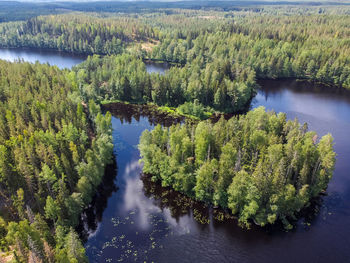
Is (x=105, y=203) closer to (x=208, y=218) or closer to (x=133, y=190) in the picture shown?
(x=133, y=190)

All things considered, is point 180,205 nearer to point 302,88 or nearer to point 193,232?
point 193,232

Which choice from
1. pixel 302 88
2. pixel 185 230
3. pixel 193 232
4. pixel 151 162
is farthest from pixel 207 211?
pixel 302 88

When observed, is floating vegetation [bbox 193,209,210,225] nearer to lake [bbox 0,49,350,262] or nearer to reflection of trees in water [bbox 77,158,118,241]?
lake [bbox 0,49,350,262]

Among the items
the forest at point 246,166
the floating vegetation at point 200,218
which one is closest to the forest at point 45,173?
the forest at point 246,166

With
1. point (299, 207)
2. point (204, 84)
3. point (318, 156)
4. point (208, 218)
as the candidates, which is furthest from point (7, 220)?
point (204, 84)

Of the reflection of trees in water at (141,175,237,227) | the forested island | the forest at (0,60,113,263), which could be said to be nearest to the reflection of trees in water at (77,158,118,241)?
the forest at (0,60,113,263)

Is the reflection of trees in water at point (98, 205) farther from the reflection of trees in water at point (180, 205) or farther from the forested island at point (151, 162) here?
the reflection of trees in water at point (180, 205)

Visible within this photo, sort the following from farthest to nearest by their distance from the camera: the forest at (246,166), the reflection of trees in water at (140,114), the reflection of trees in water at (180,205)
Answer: the reflection of trees in water at (140,114) → the reflection of trees in water at (180,205) → the forest at (246,166)
